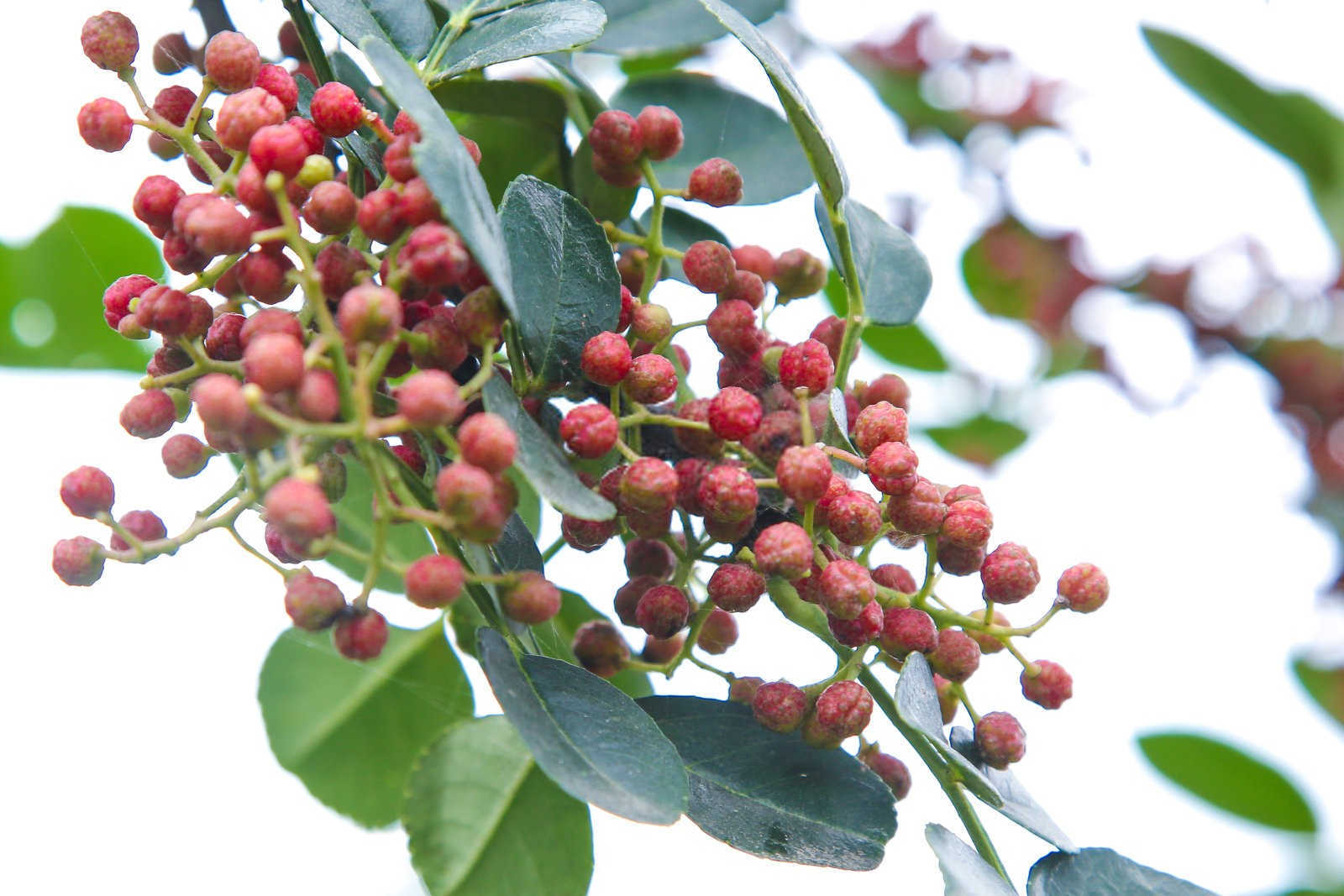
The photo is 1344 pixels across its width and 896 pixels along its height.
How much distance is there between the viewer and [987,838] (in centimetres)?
66

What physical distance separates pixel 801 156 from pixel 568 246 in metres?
0.32

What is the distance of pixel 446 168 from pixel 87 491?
25cm

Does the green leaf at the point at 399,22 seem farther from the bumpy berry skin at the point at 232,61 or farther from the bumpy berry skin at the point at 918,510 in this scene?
the bumpy berry skin at the point at 918,510

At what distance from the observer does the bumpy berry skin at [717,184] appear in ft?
2.23

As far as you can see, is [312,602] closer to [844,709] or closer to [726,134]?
[844,709]

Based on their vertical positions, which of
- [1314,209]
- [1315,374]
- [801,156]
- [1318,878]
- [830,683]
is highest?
[801,156]

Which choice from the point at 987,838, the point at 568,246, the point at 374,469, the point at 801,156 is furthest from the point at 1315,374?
the point at 374,469

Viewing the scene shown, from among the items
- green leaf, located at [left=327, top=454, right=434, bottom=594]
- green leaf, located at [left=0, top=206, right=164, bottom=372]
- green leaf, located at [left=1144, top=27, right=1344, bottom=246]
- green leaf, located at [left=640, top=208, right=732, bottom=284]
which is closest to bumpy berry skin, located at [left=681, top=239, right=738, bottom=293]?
green leaf, located at [left=640, top=208, right=732, bottom=284]

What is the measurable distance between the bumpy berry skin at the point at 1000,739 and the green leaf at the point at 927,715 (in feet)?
0.10

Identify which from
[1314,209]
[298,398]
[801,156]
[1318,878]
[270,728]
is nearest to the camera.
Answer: [298,398]

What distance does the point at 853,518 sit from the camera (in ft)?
1.91

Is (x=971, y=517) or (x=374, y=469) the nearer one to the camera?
(x=374, y=469)

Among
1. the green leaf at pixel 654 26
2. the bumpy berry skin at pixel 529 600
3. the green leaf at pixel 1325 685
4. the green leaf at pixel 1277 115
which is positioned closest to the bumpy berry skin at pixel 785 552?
the bumpy berry skin at pixel 529 600

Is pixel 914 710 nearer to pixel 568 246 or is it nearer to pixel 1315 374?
pixel 568 246
